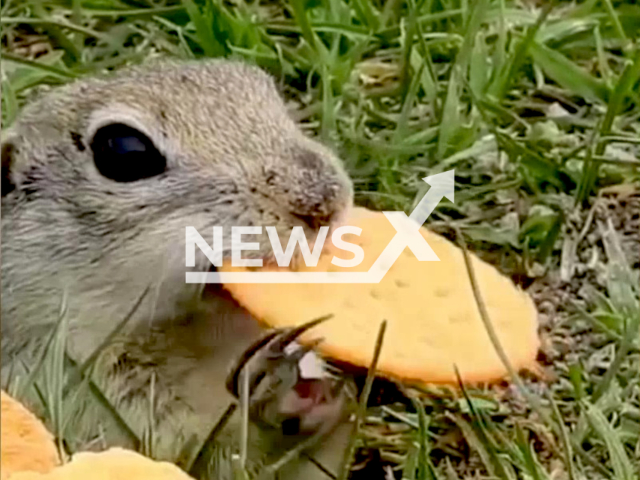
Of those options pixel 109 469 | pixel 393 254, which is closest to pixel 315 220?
pixel 393 254

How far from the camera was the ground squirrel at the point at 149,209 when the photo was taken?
112 centimetres

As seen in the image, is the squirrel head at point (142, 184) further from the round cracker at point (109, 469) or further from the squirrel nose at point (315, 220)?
the round cracker at point (109, 469)

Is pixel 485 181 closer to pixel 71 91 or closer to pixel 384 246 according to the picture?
pixel 384 246

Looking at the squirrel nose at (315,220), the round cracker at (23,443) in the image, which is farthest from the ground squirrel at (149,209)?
the round cracker at (23,443)

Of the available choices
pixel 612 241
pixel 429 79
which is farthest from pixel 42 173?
pixel 612 241

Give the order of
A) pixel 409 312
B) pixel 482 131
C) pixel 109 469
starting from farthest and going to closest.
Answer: pixel 482 131 < pixel 409 312 < pixel 109 469

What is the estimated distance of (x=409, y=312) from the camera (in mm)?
1098

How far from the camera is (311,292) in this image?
3.55 feet

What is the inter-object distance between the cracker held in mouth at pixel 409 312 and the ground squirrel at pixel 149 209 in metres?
0.04

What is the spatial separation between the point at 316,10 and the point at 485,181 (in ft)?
0.84

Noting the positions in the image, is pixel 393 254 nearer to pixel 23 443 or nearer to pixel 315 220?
pixel 315 220

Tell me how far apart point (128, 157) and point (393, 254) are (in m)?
0.17

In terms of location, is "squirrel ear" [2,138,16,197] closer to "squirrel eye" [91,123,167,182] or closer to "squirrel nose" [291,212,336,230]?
"squirrel eye" [91,123,167,182]

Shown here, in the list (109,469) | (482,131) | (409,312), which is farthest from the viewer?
(482,131)
